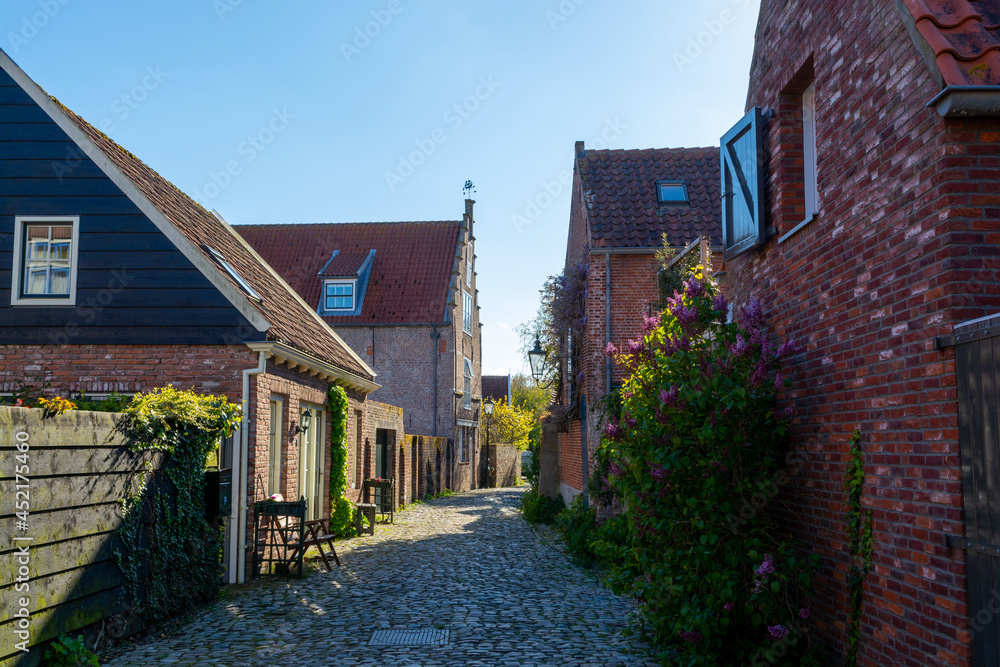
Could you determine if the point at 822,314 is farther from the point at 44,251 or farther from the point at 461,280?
the point at 461,280

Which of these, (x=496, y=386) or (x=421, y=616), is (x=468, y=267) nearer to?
(x=496, y=386)

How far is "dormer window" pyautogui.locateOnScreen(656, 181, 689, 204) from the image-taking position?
17.9 m

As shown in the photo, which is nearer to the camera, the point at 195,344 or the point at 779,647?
the point at 779,647

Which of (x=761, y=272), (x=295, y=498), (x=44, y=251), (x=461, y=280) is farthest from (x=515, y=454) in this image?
(x=761, y=272)

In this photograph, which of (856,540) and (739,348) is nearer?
(856,540)

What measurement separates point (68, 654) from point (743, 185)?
7325mm

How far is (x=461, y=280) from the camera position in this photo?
32562 mm

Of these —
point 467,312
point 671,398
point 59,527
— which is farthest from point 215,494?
point 467,312

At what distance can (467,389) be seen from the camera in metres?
34.1

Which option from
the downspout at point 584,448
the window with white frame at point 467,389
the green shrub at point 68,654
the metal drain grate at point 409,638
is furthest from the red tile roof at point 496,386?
the green shrub at point 68,654

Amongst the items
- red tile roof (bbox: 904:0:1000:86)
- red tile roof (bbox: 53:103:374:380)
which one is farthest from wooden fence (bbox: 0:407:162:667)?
red tile roof (bbox: 904:0:1000:86)

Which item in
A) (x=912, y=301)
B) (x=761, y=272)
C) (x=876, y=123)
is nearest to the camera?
(x=912, y=301)

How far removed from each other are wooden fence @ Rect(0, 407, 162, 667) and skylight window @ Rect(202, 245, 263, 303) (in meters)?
5.11

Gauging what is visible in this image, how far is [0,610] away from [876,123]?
703 centimetres
